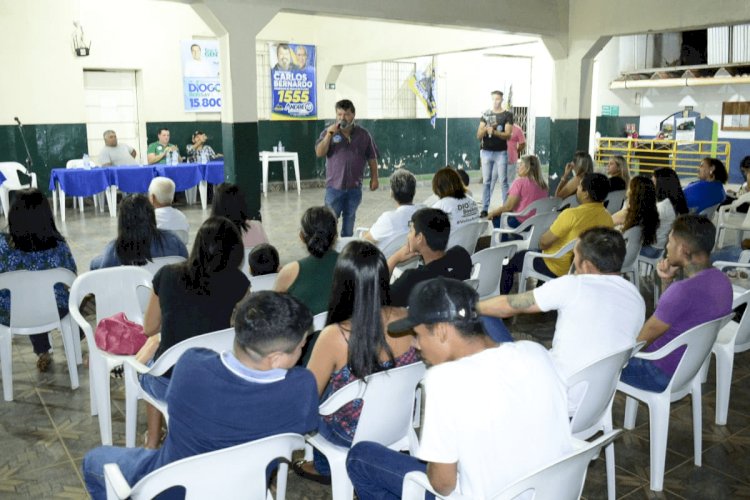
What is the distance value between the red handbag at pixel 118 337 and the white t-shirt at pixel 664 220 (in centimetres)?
399

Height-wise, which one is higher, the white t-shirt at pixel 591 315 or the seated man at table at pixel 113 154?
the seated man at table at pixel 113 154

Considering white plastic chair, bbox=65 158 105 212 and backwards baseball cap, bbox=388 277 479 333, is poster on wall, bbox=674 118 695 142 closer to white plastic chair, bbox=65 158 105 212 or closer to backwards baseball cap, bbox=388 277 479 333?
white plastic chair, bbox=65 158 105 212

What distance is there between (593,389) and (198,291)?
155cm

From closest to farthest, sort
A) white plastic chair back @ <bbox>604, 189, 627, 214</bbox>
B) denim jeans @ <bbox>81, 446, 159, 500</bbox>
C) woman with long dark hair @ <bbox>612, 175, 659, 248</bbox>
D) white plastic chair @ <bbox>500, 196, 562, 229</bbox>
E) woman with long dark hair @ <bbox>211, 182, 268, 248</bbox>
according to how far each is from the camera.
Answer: denim jeans @ <bbox>81, 446, 159, 500</bbox> < woman with long dark hair @ <bbox>211, 182, 268, 248</bbox> < woman with long dark hair @ <bbox>612, 175, 659, 248</bbox> < white plastic chair @ <bbox>500, 196, 562, 229</bbox> < white plastic chair back @ <bbox>604, 189, 627, 214</bbox>

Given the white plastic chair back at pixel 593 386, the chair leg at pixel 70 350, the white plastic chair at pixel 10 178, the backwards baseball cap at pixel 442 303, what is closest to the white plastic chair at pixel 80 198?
the white plastic chair at pixel 10 178

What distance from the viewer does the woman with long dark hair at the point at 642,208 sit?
4.93m

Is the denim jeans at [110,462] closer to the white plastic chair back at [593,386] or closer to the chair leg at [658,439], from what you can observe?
the white plastic chair back at [593,386]

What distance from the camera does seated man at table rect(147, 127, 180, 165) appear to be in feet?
35.9

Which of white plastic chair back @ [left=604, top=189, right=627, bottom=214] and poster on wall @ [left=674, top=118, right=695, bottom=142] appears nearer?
white plastic chair back @ [left=604, top=189, right=627, bottom=214]

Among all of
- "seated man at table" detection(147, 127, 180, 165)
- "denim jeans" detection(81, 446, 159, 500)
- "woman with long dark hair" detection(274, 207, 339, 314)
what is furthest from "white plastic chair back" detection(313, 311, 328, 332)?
"seated man at table" detection(147, 127, 180, 165)

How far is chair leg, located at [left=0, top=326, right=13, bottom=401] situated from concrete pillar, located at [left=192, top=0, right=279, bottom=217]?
357 centimetres

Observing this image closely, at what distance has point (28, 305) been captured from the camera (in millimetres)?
3658

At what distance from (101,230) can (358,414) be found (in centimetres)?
737

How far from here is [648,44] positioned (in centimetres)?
1499
